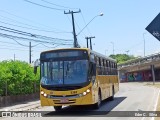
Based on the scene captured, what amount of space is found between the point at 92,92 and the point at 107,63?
311 inches

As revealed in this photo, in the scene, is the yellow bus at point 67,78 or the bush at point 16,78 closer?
the yellow bus at point 67,78

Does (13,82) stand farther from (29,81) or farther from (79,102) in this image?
(79,102)

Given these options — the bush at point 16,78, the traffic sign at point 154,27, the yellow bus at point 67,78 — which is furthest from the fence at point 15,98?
the traffic sign at point 154,27

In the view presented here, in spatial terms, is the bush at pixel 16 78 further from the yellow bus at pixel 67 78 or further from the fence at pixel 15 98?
the yellow bus at pixel 67 78

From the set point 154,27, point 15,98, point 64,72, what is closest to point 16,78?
point 15,98

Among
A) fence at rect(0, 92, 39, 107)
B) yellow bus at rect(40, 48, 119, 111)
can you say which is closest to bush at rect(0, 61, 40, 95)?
fence at rect(0, 92, 39, 107)

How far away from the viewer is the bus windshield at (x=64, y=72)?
19.5 meters

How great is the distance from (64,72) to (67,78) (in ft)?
1.07

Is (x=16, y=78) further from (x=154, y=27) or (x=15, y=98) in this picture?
(x=154, y=27)

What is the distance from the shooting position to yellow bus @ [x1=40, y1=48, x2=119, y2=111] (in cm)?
1931

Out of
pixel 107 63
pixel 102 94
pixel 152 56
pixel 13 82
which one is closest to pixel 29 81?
pixel 13 82

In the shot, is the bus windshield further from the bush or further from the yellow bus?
the bush

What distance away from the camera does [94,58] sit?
21578 millimetres

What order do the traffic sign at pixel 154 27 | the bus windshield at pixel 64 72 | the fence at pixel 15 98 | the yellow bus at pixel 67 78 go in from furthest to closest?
the fence at pixel 15 98
the bus windshield at pixel 64 72
the yellow bus at pixel 67 78
the traffic sign at pixel 154 27
